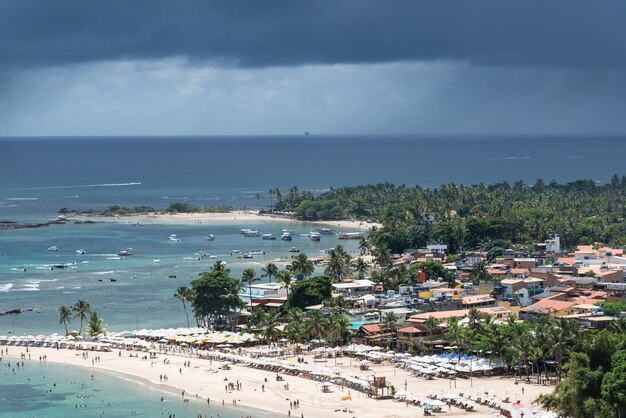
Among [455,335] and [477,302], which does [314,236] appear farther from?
[455,335]

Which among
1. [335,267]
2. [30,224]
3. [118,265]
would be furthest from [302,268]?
[30,224]

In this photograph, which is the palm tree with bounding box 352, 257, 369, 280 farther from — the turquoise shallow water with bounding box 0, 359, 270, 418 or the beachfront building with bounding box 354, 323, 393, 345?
the turquoise shallow water with bounding box 0, 359, 270, 418

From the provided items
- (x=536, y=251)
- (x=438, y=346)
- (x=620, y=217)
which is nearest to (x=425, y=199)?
(x=620, y=217)

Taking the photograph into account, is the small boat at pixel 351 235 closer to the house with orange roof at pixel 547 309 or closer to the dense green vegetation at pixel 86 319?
the house with orange roof at pixel 547 309

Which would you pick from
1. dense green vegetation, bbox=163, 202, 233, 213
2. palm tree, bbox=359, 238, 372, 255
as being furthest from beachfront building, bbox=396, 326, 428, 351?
dense green vegetation, bbox=163, 202, 233, 213

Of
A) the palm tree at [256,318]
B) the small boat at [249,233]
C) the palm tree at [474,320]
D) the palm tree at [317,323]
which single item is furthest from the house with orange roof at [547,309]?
the small boat at [249,233]

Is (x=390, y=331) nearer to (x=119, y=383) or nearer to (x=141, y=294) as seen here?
(x=119, y=383)
